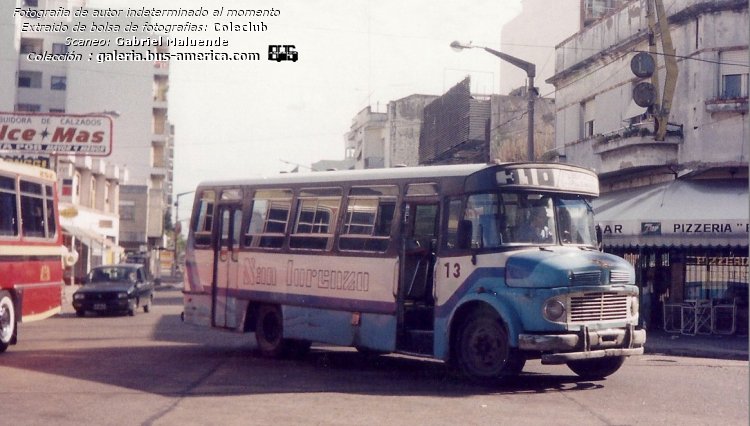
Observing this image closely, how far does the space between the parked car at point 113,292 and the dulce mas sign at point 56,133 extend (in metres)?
7.08

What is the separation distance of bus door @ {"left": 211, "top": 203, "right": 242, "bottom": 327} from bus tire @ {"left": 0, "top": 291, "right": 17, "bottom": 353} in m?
3.40

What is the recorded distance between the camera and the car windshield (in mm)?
30750

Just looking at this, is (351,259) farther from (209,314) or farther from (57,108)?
(57,108)

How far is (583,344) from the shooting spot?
491 inches

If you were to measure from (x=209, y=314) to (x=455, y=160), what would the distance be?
27.7 metres

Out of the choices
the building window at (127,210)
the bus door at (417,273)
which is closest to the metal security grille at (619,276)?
the bus door at (417,273)

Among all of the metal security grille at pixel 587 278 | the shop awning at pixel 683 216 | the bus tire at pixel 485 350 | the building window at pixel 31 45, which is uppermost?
the building window at pixel 31 45

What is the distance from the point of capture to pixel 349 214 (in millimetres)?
15227

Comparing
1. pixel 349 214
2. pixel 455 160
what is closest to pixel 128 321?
pixel 349 214

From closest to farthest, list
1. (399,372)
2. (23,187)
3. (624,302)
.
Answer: (624,302), (399,372), (23,187)

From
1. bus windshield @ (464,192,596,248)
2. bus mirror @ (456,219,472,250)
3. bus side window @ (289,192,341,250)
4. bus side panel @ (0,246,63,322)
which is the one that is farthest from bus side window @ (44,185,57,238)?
bus windshield @ (464,192,596,248)

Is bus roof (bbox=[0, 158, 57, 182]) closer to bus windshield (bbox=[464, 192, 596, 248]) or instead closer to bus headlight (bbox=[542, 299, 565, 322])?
bus windshield (bbox=[464, 192, 596, 248])

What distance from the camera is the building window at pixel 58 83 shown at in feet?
254

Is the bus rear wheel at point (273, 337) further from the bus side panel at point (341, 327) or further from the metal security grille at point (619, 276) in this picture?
the metal security grille at point (619, 276)
